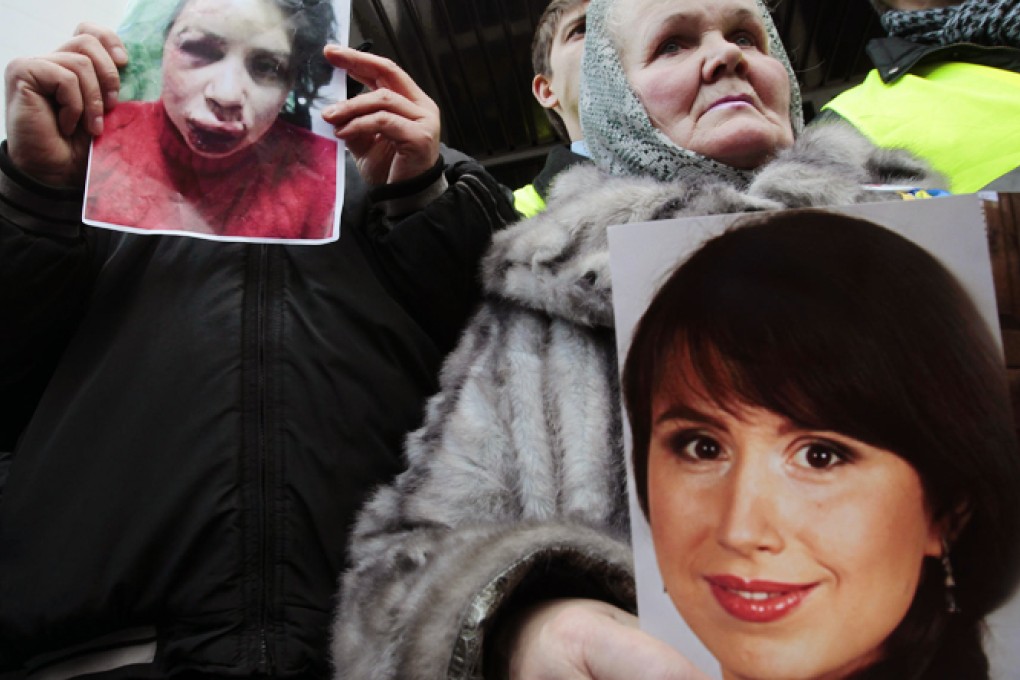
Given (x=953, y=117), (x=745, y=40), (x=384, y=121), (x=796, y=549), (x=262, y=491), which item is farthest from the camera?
(x=953, y=117)

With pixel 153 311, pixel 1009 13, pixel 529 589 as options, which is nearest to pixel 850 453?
pixel 529 589

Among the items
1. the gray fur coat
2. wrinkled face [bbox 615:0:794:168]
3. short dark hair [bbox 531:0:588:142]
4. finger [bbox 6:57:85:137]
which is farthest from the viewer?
short dark hair [bbox 531:0:588:142]

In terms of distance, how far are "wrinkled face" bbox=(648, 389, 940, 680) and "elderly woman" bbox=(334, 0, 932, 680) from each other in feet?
0.15

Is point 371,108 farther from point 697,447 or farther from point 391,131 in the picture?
point 697,447

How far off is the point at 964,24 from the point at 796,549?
111cm

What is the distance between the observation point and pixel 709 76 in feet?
2.41

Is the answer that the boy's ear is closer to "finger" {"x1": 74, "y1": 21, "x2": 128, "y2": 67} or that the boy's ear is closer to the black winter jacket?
the black winter jacket

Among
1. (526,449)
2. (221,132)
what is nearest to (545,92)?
(221,132)

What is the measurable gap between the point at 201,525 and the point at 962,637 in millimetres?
499

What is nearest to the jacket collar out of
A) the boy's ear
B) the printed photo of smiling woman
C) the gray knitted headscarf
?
the gray knitted headscarf

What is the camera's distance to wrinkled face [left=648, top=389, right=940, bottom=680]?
0.37 metres

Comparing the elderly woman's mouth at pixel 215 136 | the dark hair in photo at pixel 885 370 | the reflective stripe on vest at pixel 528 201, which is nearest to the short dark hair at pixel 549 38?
the reflective stripe on vest at pixel 528 201

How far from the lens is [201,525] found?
55 cm

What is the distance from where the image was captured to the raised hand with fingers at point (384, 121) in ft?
2.26
